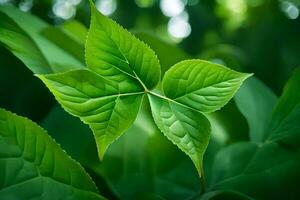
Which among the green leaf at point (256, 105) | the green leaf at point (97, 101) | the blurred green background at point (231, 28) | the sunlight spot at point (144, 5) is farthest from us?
the sunlight spot at point (144, 5)

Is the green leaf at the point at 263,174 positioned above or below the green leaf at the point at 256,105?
below

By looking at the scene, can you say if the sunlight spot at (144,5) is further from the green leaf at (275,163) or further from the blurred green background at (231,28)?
the green leaf at (275,163)

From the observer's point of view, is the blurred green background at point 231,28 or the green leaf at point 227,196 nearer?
the green leaf at point 227,196

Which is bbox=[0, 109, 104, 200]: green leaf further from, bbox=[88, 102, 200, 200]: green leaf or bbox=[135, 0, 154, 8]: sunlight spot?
bbox=[135, 0, 154, 8]: sunlight spot

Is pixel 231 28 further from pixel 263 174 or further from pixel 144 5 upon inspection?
pixel 263 174

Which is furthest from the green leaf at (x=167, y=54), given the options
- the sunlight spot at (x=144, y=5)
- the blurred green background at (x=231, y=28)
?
the sunlight spot at (x=144, y=5)

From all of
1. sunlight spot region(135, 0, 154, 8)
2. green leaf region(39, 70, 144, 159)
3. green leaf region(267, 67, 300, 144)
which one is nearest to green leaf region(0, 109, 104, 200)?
green leaf region(39, 70, 144, 159)
